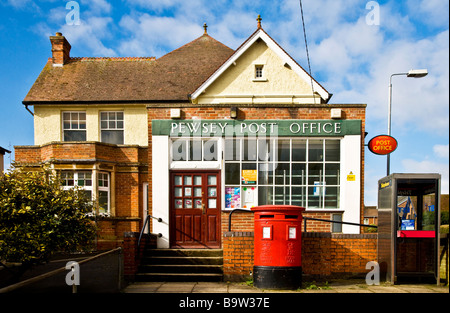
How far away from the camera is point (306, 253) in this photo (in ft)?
26.9

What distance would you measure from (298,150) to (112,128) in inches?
371

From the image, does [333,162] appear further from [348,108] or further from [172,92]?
[172,92]

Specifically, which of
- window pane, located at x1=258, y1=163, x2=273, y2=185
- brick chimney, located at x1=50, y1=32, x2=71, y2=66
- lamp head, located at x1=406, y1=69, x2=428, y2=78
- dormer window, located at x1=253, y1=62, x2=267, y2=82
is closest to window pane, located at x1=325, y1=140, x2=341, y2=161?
window pane, located at x1=258, y1=163, x2=273, y2=185

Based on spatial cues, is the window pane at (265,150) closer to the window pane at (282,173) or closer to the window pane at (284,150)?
the window pane at (284,150)

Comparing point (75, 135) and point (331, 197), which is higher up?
point (75, 135)

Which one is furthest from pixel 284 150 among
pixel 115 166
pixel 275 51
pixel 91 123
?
pixel 91 123

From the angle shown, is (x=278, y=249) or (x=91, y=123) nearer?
(x=278, y=249)

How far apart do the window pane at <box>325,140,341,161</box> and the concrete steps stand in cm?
393

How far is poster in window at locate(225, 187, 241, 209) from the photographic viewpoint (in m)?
10.1

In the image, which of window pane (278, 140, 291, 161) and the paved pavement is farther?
window pane (278, 140, 291, 161)

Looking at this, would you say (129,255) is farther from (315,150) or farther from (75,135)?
(75,135)

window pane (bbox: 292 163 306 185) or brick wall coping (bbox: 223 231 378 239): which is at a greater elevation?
window pane (bbox: 292 163 306 185)

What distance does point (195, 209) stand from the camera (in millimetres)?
10109
